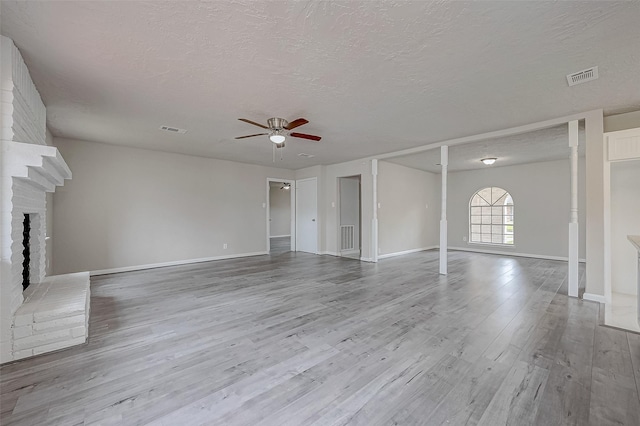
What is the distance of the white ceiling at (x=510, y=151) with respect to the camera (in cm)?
458

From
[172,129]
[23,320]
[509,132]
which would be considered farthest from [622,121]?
[23,320]

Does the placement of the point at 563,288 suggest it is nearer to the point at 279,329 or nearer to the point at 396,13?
the point at 279,329

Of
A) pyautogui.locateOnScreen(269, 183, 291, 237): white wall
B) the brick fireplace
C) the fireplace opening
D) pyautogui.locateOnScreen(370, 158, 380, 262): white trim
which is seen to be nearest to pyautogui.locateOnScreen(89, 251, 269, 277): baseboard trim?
the fireplace opening

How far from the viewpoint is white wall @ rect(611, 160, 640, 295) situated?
145 inches

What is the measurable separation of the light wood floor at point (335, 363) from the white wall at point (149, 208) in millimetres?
1875

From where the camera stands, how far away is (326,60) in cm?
233

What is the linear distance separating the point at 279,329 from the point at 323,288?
147 cm

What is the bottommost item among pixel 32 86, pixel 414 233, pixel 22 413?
pixel 22 413

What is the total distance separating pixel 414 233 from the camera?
7.87 meters

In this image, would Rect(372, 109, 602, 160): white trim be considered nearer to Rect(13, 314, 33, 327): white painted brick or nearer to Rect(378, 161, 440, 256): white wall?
Rect(378, 161, 440, 256): white wall

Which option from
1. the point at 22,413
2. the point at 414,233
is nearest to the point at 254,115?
the point at 22,413

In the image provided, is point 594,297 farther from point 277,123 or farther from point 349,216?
point 349,216

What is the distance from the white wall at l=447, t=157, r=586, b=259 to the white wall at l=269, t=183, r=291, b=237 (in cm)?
752

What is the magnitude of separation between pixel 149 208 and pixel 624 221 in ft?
26.7
